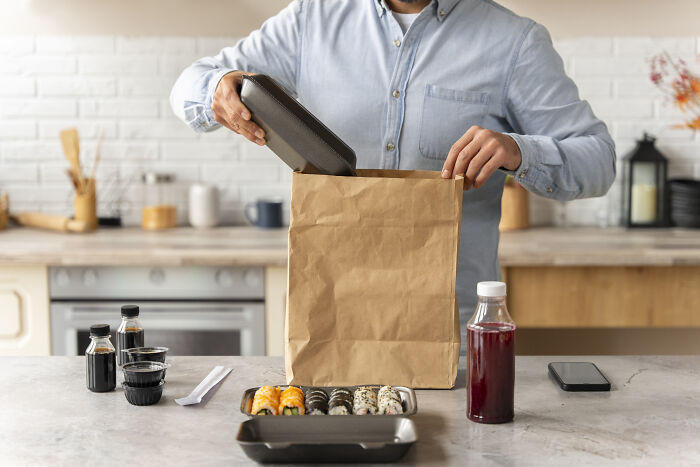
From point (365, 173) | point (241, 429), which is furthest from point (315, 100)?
point (241, 429)

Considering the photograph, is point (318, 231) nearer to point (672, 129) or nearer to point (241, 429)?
point (241, 429)

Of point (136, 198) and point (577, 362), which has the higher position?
point (136, 198)

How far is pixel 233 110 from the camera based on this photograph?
4.53 ft

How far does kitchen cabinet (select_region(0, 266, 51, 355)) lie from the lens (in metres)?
2.57

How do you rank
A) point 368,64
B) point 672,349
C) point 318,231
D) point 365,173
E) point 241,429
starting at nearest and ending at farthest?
point 241,429
point 318,231
point 365,173
point 368,64
point 672,349

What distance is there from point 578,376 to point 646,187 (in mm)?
1925

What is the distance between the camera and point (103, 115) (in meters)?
3.21

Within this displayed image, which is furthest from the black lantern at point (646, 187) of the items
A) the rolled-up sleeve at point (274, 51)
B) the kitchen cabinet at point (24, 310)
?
the kitchen cabinet at point (24, 310)

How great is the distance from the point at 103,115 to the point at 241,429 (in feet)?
8.16

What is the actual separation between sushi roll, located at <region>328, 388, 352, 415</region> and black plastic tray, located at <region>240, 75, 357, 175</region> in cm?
34

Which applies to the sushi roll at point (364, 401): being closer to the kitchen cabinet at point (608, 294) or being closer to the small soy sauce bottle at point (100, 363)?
the small soy sauce bottle at point (100, 363)

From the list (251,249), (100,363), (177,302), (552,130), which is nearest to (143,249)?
(177,302)

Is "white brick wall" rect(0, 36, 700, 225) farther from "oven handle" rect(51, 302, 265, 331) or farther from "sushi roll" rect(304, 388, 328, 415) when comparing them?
"sushi roll" rect(304, 388, 328, 415)

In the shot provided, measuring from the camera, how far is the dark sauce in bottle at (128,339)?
1393 millimetres
